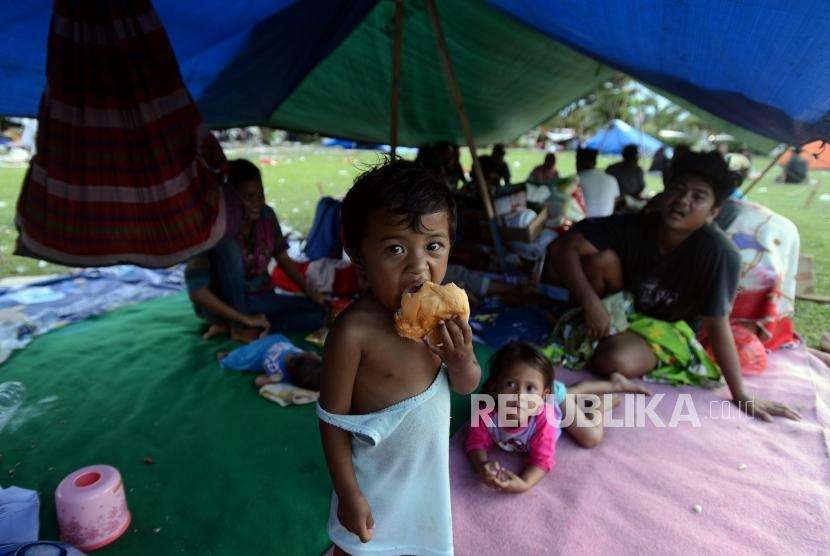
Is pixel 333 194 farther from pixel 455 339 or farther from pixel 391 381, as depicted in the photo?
pixel 455 339

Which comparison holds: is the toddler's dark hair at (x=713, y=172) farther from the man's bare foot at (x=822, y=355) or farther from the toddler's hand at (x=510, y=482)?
the toddler's hand at (x=510, y=482)

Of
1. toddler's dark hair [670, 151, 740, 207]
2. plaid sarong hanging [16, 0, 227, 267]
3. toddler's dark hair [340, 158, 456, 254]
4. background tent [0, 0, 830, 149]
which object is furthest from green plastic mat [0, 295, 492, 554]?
background tent [0, 0, 830, 149]

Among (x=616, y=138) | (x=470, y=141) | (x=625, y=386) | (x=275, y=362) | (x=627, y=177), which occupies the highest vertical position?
(x=616, y=138)

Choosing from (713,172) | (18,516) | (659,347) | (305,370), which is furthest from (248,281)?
(713,172)

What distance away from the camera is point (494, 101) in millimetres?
5418

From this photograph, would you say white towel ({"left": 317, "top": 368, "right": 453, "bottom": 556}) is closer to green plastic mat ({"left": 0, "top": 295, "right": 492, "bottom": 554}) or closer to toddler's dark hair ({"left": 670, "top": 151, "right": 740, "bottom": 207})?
green plastic mat ({"left": 0, "top": 295, "right": 492, "bottom": 554})

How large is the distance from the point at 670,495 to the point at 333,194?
399 inches

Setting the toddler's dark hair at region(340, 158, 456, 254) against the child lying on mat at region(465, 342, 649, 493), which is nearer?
the toddler's dark hair at region(340, 158, 456, 254)

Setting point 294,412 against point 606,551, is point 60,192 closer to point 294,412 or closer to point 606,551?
point 294,412

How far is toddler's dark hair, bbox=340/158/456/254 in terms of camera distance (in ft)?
3.45

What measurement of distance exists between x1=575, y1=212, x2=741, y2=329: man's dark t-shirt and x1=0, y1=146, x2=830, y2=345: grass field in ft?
5.51

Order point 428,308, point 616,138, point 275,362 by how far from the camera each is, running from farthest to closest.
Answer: point 616,138 → point 275,362 → point 428,308

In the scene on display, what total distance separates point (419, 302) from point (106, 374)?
2692 mm

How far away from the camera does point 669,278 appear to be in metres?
2.82
